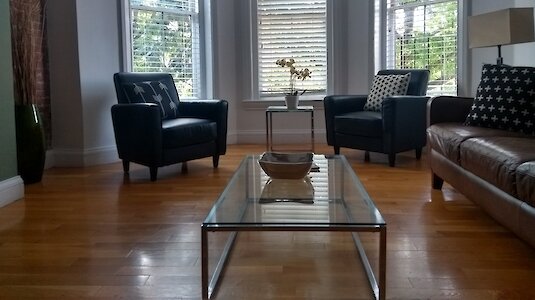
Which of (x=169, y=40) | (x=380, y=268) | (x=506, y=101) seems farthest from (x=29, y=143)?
(x=506, y=101)

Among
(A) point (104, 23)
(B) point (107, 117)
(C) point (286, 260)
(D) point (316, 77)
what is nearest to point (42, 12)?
(A) point (104, 23)

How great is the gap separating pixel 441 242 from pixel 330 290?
0.83 m

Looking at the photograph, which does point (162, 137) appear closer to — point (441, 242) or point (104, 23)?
point (104, 23)

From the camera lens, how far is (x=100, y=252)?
8.10ft

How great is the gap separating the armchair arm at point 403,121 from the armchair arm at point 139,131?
1937 mm

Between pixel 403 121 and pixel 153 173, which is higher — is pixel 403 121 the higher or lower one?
the higher one

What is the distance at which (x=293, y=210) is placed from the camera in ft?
6.75

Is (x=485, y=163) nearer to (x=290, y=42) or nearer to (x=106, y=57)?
(x=106, y=57)

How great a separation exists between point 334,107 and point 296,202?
3118 mm

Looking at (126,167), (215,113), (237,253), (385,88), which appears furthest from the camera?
(385,88)

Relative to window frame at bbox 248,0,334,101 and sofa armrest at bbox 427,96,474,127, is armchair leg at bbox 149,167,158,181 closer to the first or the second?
sofa armrest at bbox 427,96,474,127

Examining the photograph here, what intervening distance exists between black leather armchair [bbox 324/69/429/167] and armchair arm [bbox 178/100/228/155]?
106 centimetres

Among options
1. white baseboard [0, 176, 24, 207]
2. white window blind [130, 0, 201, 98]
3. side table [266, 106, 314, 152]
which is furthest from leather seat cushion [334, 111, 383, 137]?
white baseboard [0, 176, 24, 207]

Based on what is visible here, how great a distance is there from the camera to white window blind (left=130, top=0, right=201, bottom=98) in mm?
5621
